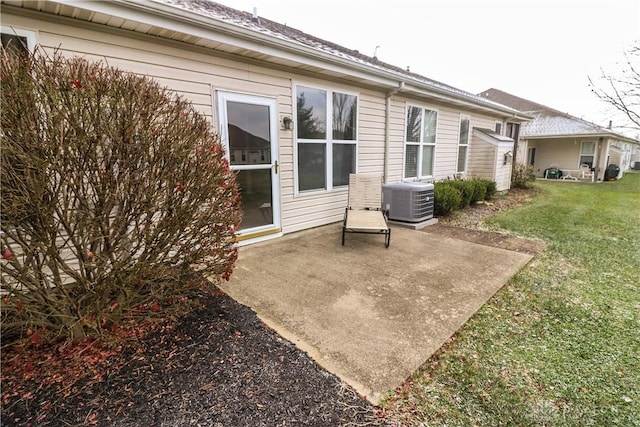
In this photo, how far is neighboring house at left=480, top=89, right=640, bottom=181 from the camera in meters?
16.7

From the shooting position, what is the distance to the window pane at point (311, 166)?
5.09m

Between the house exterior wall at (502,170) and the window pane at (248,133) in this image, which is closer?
the window pane at (248,133)

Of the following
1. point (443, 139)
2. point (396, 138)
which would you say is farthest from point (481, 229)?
point (443, 139)

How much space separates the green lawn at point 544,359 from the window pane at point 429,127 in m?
4.44

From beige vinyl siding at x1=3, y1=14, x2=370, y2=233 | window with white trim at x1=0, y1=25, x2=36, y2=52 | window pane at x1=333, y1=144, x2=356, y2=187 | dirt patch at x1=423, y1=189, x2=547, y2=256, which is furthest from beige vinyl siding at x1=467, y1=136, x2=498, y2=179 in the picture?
window with white trim at x1=0, y1=25, x2=36, y2=52

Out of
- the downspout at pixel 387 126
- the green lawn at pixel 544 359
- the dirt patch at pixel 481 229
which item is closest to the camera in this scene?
the green lawn at pixel 544 359

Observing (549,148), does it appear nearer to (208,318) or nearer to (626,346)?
(626,346)

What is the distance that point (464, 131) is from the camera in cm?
920

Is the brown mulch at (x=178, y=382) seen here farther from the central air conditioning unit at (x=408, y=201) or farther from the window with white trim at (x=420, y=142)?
the window with white trim at (x=420, y=142)

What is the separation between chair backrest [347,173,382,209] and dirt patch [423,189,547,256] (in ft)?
3.60

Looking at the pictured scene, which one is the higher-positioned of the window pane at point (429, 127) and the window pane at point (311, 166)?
the window pane at point (429, 127)

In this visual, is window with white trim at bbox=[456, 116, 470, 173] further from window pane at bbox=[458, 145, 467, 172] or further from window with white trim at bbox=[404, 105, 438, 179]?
window with white trim at bbox=[404, 105, 438, 179]

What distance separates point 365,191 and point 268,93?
228 cm

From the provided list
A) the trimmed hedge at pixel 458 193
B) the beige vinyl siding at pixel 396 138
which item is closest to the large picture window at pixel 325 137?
the beige vinyl siding at pixel 396 138
